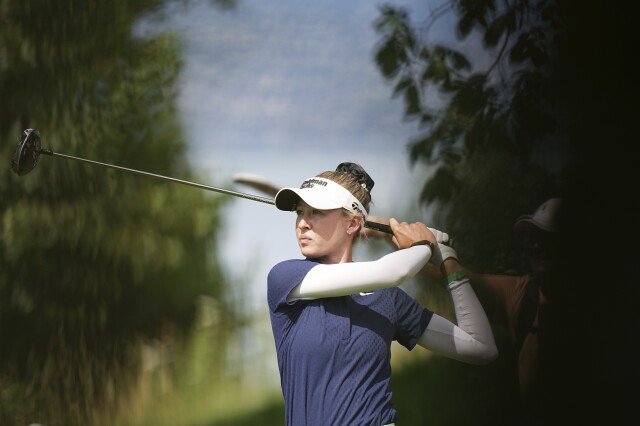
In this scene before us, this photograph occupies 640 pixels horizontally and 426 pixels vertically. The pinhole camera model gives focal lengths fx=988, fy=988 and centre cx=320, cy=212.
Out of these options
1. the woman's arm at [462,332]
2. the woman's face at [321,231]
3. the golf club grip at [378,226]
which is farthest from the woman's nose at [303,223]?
the woman's arm at [462,332]

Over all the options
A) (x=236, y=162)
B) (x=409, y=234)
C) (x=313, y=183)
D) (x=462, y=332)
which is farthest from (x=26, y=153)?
(x=462, y=332)

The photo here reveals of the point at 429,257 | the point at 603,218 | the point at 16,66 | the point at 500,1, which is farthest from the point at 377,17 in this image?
the point at 16,66

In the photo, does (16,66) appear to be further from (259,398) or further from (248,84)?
(259,398)

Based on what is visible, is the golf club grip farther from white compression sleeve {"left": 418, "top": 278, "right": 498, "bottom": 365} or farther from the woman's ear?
white compression sleeve {"left": 418, "top": 278, "right": 498, "bottom": 365}

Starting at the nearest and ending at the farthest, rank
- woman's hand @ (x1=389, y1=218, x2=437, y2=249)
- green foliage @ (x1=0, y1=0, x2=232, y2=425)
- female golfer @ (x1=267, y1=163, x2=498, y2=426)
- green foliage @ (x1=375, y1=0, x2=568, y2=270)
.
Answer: female golfer @ (x1=267, y1=163, x2=498, y2=426)
woman's hand @ (x1=389, y1=218, x2=437, y2=249)
green foliage @ (x1=375, y1=0, x2=568, y2=270)
green foliage @ (x1=0, y1=0, x2=232, y2=425)

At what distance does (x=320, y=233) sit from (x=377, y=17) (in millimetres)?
1165

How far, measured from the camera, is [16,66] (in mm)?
3994

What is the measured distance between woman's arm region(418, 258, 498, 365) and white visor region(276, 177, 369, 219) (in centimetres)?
32

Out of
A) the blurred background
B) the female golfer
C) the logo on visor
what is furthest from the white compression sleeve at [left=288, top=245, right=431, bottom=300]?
the blurred background

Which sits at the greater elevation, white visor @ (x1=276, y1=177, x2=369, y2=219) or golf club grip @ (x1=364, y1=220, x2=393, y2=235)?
white visor @ (x1=276, y1=177, x2=369, y2=219)

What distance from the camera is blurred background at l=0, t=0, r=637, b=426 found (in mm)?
3207

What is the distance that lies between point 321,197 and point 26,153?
1.36m

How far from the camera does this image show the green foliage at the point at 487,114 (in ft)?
10.5

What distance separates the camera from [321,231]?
2.47 meters
